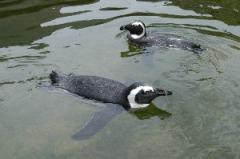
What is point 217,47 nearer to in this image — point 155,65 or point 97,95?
point 155,65

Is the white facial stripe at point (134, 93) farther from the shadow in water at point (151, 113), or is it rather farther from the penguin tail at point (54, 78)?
the penguin tail at point (54, 78)

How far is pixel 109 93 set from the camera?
24.6ft

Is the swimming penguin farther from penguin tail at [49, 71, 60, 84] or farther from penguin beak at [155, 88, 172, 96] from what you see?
penguin tail at [49, 71, 60, 84]

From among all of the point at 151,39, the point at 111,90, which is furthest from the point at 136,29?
the point at 111,90

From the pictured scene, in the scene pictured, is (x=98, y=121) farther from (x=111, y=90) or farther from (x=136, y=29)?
(x=136, y=29)

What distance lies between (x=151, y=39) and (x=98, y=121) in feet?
10.2

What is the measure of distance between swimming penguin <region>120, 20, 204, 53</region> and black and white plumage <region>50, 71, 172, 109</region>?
1994mm

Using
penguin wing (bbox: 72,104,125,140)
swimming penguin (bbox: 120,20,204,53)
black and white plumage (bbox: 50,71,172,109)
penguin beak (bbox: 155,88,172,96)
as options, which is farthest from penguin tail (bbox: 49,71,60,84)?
swimming penguin (bbox: 120,20,204,53)

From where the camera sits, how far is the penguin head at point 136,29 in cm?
978

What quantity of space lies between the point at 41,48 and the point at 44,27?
118 centimetres

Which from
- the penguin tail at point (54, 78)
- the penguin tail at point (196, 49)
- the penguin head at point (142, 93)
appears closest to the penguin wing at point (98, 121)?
the penguin head at point (142, 93)

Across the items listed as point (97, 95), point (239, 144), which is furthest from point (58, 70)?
point (239, 144)

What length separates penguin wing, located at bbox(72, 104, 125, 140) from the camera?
670 centimetres

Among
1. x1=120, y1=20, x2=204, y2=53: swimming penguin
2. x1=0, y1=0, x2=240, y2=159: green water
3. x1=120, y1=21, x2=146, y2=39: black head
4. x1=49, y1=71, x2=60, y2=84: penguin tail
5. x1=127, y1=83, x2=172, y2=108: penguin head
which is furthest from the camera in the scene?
x1=120, y1=21, x2=146, y2=39: black head
